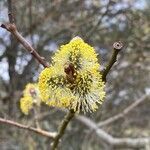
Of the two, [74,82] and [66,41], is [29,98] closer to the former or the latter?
[74,82]

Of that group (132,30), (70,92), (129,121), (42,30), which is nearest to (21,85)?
(42,30)

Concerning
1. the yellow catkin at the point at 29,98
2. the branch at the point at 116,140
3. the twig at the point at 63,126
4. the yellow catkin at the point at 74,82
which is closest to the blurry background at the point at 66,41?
the branch at the point at 116,140

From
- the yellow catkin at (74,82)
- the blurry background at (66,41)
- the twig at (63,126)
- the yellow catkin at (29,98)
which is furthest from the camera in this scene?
the blurry background at (66,41)

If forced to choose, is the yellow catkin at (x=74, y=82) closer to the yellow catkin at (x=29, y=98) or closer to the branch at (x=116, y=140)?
the yellow catkin at (x=29, y=98)

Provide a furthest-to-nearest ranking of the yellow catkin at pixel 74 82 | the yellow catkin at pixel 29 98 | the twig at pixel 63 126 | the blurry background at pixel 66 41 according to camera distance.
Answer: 1. the blurry background at pixel 66 41
2. the yellow catkin at pixel 29 98
3. the twig at pixel 63 126
4. the yellow catkin at pixel 74 82

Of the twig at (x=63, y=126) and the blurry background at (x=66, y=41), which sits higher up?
the blurry background at (x=66, y=41)

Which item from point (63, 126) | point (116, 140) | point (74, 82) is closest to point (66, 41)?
point (116, 140)
